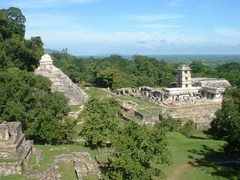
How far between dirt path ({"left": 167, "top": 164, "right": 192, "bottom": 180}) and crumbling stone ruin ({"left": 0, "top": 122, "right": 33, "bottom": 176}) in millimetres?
8596

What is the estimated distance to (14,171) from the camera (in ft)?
60.5

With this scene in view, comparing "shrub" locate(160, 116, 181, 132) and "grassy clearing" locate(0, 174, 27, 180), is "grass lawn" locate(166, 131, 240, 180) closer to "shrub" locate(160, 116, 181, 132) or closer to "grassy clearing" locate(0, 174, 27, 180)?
"shrub" locate(160, 116, 181, 132)

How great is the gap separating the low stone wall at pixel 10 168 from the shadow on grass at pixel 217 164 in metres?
11.1

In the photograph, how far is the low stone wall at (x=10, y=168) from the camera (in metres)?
18.3

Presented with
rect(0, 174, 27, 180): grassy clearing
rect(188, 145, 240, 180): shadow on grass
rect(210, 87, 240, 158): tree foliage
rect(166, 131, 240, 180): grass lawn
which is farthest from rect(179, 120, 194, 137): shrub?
rect(0, 174, 27, 180): grassy clearing

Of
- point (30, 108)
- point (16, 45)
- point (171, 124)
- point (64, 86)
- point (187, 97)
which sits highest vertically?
point (16, 45)

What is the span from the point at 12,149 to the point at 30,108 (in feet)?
24.3

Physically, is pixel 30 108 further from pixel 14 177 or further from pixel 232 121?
pixel 232 121

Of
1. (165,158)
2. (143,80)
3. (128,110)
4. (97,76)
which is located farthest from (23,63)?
(165,158)

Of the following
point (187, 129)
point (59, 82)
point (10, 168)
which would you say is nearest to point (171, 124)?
point (187, 129)

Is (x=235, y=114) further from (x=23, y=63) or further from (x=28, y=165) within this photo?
(x=23, y=63)

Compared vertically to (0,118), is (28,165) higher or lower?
lower

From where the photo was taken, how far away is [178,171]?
21.2 m

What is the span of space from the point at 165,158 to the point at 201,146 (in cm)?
1182
